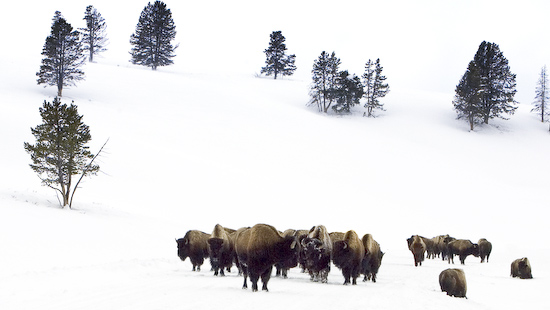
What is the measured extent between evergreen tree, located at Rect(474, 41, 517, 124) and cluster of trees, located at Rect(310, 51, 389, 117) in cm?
1538

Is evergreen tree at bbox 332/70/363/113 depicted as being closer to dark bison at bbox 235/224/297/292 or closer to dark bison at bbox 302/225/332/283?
dark bison at bbox 302/225/332/283

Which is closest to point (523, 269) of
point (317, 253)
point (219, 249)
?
point (317, 253)

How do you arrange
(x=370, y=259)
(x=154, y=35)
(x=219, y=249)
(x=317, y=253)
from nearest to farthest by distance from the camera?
(x=317, y=253), (x=219, y=249), (x=370, y=259), (x=154, y=35)

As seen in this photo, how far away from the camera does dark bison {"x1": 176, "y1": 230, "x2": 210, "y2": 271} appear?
17.8 meters

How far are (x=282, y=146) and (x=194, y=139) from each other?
32.5 feet

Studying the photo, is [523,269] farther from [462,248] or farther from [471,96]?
[471,96]

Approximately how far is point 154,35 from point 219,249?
8854cm

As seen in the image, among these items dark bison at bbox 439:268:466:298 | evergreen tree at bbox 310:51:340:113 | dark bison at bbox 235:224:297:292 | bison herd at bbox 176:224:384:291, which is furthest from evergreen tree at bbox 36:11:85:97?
dark bison at bbox 439:268:466:298

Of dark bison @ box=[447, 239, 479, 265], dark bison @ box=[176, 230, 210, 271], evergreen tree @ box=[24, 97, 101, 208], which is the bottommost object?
dark bison @ box=[447, 239, 479, 265]

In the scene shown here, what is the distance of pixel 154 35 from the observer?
315 ft

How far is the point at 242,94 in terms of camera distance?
77188 millimetres

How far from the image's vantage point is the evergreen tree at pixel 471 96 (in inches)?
2805

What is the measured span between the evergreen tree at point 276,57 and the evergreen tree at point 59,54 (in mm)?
49078

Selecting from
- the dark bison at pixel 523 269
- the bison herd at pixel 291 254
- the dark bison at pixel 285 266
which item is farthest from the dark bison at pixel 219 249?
the dark bison at pixel 523 269
